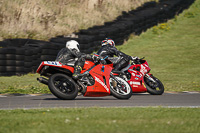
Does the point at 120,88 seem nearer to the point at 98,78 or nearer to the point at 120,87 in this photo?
the point at 120,87

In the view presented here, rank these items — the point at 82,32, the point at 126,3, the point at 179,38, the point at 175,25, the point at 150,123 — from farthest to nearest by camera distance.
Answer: the point at 126,3
the point at 175,25
the point at 179,38
the point at 82,32
the point at 150,123

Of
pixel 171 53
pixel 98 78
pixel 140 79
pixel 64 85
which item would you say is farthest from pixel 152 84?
pixel 171 53

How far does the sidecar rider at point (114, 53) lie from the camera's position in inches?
392

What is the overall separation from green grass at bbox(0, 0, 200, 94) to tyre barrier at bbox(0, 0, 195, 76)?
1.55ft

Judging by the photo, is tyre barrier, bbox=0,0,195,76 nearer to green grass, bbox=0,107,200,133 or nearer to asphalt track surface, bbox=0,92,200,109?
asphalt track surface, bbox=0,92,200,109

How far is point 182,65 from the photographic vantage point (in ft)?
65.0

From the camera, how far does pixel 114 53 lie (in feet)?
32.6

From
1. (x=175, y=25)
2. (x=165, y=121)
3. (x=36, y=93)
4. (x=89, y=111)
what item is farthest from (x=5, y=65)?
(x=175, y=25)

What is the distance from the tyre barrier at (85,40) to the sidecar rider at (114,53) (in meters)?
5.72

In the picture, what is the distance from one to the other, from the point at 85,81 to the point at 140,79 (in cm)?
215

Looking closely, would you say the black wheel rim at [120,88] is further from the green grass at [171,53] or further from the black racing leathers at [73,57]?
the green grass at [171,53]

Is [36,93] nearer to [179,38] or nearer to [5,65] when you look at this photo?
[5,65]

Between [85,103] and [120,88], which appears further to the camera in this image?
[120,88]

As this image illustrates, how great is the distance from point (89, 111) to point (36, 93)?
4.56 m
